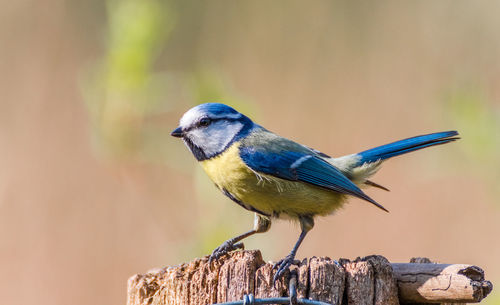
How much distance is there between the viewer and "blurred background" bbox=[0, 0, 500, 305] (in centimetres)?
350

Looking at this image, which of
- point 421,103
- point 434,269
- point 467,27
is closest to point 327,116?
point 421,103

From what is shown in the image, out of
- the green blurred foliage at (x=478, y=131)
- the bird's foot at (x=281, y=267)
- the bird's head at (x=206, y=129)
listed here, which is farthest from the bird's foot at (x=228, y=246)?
the green blurred foliage at (x=478, y=131)

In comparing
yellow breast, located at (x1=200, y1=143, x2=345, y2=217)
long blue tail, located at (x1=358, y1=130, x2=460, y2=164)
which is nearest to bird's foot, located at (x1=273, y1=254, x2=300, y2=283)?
yellow breast, located at (x1=200, y1=143, x2=345, y2=217)

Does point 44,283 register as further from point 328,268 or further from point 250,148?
point 328,268

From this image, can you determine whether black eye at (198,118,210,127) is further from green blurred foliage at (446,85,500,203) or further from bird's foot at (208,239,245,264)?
green blurred foliage at (446,85,500,203)

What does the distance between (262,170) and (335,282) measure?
2.72ft

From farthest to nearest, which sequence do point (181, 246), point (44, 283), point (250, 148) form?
point (44, 283) < point (181, 246) < point (250, 148)

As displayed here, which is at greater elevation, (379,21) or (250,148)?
(379,21)

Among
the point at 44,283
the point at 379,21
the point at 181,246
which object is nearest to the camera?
the point at 181,246

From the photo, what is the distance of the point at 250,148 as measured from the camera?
2912mm

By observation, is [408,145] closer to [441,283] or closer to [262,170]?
[262,170]

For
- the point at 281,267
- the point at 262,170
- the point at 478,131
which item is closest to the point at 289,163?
the point at 262,170

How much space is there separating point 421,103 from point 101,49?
223 centimetres

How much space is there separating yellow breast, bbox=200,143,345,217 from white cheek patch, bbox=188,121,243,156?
0.07m
